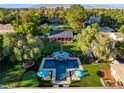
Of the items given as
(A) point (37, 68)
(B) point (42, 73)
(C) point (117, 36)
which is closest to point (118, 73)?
(C) point (117, 36)

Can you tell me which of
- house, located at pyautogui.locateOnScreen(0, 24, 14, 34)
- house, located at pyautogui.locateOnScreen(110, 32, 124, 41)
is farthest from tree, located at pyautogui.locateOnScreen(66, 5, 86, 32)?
house, located at pyautogui.locateOnScreen(0, 24, 14, 34)

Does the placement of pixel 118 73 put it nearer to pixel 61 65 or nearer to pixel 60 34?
pixel 61 65

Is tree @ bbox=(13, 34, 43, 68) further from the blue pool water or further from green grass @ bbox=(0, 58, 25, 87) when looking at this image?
the blue pool water

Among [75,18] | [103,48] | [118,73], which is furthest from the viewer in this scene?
[103,48]

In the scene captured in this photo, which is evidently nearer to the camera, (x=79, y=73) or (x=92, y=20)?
(x=79, y=73)

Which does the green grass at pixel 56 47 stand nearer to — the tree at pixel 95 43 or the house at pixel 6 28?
the tree at pixel 95 43

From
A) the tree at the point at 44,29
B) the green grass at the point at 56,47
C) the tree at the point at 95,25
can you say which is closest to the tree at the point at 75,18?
the tree at the point at 95,25
